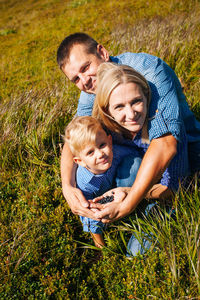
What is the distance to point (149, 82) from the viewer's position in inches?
84.0

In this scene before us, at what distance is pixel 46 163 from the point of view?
3350 mm

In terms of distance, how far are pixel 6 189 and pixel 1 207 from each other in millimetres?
266

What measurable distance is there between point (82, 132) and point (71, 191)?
0.65 meters

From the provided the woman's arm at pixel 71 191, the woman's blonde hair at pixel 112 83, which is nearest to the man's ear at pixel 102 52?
the woman's blonde hair at pixel 112 83

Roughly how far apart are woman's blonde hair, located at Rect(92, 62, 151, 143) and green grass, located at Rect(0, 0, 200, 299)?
3.12 ft

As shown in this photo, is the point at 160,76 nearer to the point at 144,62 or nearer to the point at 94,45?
the point at 144,62

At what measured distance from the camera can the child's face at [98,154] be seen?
222cm

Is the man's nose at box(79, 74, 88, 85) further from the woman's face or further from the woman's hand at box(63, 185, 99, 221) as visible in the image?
the woman's hand at box(63, 185, 99, 221)

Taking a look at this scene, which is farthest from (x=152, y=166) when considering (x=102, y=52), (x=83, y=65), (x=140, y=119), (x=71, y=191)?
(x=102, y=52)

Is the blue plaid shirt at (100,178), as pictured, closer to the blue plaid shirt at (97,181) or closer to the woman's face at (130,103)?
the blue plaid shirt at (97,181)

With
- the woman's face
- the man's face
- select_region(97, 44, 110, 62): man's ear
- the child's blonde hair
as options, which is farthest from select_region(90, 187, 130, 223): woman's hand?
select_region(97, 44, 110, 62): man's ear

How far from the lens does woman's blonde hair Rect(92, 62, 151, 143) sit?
1.95m

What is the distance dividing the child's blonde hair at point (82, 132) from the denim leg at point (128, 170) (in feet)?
1.52

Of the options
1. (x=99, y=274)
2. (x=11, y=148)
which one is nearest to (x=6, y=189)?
(x=11, y=148)
